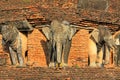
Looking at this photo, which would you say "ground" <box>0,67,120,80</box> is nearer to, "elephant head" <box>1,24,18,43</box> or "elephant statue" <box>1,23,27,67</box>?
"elephant statue" <box>1,23,27,67</box>

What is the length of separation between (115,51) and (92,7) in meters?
1.82

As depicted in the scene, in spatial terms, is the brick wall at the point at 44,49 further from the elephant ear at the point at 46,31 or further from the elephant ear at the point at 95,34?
the elephant ear at the point at 46,31

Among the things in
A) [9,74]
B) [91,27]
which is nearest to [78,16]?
[91,27]

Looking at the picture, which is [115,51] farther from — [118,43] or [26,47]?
[26,47]

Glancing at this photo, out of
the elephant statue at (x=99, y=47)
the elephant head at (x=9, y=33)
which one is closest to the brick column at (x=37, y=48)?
the elephant head at (x=9, y=33)

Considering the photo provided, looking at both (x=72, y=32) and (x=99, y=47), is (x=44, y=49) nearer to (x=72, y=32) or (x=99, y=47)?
(x=72, y=32)

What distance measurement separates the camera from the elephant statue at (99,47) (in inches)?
617

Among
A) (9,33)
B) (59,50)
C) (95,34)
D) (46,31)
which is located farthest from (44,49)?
(95,34)

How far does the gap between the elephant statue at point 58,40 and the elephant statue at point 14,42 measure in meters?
0.82

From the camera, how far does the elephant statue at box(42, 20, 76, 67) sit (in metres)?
14.8

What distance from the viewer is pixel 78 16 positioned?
1568 cm

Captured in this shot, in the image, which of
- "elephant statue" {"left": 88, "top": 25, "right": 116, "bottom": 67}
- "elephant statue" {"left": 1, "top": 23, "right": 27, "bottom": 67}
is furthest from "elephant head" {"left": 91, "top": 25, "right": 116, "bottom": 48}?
"elephant statue" {"left": 1, "top": 23, "right": 27, "bottom": 67}

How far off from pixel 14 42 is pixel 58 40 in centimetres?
146

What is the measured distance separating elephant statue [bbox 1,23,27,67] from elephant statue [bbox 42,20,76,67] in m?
0.82
